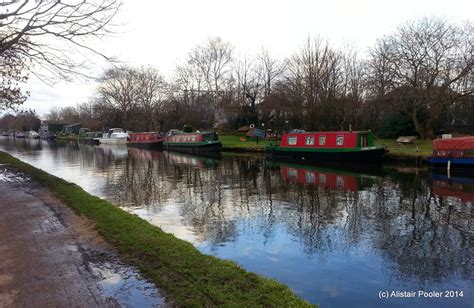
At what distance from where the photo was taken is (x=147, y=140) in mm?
49094

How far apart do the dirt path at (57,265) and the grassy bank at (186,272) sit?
0.24 meters

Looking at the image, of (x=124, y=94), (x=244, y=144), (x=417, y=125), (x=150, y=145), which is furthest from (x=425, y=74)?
(x=124, y=94)

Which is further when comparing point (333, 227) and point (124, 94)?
point (124, 94)

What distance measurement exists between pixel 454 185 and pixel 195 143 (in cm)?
2619

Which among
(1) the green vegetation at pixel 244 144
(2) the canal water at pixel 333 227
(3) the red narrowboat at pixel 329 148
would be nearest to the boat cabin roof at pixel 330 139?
(3) the red narrowboat at pixel 329 148

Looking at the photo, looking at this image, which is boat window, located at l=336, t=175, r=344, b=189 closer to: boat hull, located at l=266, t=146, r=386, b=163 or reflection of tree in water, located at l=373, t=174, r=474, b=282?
reflection of tree in water, located at l=373, t=174, r=474, b=282

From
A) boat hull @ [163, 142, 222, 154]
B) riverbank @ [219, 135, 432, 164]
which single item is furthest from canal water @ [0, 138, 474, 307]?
boat hull @ [163, 142, 222, 154]

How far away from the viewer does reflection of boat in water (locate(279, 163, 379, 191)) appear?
16984 millimetres

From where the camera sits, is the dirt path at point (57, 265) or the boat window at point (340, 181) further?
the boat window at point (340, 181)

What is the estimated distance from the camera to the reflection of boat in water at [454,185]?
47.8ft

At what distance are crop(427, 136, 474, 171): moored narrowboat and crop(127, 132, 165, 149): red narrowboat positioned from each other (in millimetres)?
31937

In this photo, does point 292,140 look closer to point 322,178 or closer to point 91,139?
point 322,178

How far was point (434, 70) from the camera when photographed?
28484 mm

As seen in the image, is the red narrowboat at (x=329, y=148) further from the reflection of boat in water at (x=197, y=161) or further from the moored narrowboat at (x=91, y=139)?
the moored narrowboat at (x=91, y=139)
